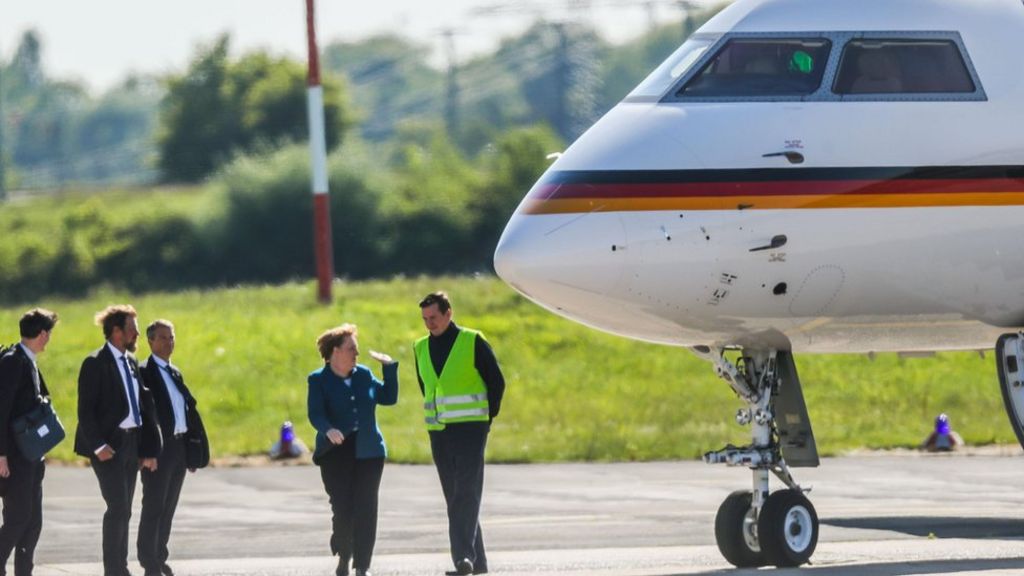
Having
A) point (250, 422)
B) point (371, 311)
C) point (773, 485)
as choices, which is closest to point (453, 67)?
point (371, 311)

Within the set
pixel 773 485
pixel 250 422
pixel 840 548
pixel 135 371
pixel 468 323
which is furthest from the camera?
pixel 468 323

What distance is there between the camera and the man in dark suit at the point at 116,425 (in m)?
14.6

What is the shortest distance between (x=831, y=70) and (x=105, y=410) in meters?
5.56

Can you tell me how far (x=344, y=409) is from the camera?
1513cm

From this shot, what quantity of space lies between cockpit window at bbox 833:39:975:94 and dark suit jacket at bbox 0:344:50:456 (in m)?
5.96

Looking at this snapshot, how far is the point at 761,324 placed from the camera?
14.3 m

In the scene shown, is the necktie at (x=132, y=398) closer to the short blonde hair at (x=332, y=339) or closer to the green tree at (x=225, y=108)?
the short blonde hair at (x=332, y=339)

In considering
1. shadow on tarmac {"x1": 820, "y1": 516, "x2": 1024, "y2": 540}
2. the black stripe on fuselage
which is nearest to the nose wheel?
the black stripe on fuselage

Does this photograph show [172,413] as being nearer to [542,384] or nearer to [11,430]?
[11,430]

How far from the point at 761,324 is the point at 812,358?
19937mm

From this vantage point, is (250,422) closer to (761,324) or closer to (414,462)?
(414,462)


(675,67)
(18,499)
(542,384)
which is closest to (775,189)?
(675,67)

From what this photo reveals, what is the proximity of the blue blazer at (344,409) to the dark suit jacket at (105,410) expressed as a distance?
116 cm

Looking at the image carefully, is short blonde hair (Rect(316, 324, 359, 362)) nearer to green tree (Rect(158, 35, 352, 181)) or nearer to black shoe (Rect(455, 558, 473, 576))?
black shoe (Rect(455, 558, 473, 576))
